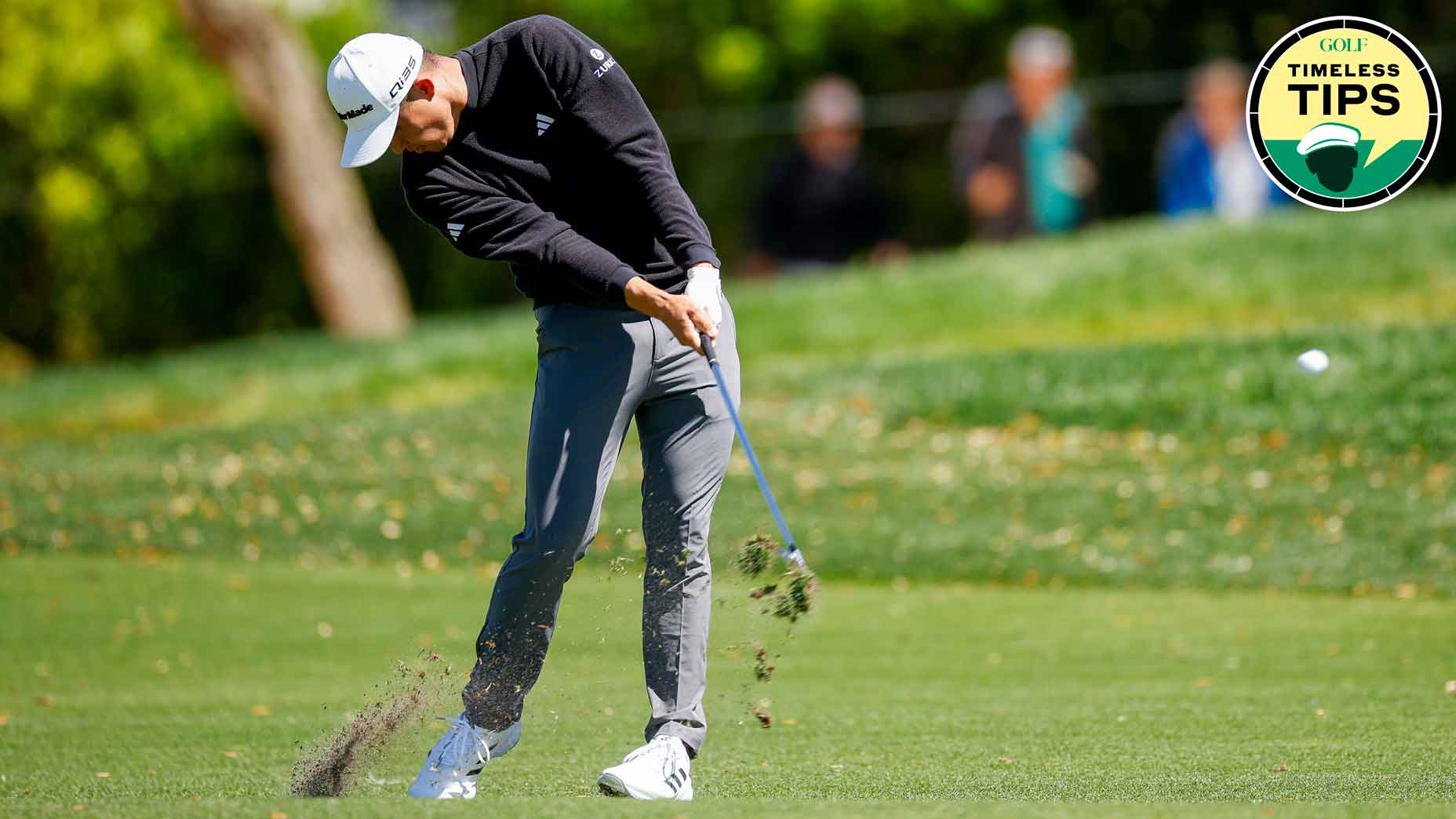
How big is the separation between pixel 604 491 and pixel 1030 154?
11.2 meters

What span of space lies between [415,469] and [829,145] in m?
4.74

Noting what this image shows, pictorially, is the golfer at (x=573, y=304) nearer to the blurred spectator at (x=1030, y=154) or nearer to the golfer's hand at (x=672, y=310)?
the golfer's hand at (x=672, y=310)

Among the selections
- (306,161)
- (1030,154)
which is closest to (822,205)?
(1030,154)

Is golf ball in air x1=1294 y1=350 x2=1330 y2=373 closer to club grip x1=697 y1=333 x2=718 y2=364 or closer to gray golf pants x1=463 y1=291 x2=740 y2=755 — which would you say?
gray golf pants x1=463 y1=291 x2=740 y2=755

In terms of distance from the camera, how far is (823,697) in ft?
23.2

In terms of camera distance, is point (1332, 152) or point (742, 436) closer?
point (742, 436)

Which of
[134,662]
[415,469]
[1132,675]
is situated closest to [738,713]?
[1132,675]

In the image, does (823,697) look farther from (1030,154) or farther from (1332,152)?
(1030,154)

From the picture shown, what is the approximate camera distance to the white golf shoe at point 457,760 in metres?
5.14

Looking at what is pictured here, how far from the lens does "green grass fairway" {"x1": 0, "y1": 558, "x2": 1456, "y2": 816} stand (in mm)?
5312

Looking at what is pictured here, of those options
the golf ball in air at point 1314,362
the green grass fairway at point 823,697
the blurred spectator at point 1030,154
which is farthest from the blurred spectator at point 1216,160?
the golf ball in air at point 1314,362

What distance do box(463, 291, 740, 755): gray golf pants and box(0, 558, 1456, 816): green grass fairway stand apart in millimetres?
247

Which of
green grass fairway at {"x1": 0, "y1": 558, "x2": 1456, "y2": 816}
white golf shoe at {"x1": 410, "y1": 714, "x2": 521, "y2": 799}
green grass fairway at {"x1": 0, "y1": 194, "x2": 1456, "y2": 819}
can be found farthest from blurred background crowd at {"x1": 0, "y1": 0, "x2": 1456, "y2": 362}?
white golf shoe at {"x1": 410, "y1": 714, "x2": 521, "y2": 799}

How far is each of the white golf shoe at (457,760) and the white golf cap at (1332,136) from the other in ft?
13.7
